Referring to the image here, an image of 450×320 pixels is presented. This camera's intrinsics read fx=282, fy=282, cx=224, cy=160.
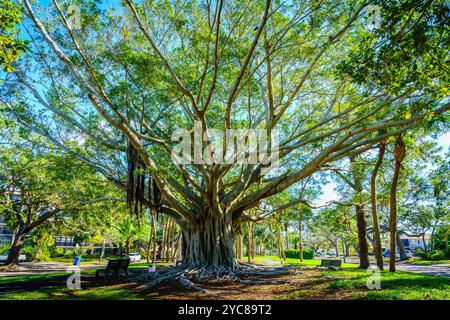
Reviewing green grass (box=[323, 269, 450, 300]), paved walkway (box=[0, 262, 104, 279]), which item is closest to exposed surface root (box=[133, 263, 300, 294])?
green grass (box=[323, 269, 450, 300])

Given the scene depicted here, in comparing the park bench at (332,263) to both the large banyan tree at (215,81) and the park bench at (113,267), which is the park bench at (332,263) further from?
the park bench at (113,267)

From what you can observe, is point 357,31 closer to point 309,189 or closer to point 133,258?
point 309,189

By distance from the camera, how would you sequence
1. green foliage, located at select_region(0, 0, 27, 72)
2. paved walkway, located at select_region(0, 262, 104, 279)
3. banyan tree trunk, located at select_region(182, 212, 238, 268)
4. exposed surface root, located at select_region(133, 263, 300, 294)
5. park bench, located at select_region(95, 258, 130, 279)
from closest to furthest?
green foliage, located at select_region(0, 0, 27, 72) → exposed surface root, located at select_region(133, 263, 300, 294) → banyan tree trunk, located at select_region(182, 212, 238, 268) → park bench, located at select_region(95, 258, 130, 279) → paved walkway, located at select_region(0, 262, 104, 279)

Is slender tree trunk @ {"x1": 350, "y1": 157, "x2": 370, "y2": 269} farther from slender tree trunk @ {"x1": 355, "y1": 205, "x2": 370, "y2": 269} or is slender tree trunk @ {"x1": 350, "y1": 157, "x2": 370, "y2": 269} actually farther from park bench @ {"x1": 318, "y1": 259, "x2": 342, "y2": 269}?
park bench @ {"x1": 318, "y1": 259, "x2": 342, "y2": 269}

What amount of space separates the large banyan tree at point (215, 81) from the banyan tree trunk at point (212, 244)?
36 millimetres

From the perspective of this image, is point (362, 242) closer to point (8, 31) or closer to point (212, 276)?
point (212, 276)

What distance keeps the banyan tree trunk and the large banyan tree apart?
0.04 metres

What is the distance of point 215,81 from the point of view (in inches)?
233

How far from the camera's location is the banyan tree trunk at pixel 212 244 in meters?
9.10

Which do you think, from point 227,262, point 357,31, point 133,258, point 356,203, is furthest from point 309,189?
point 133,258

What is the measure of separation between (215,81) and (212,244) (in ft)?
18.5

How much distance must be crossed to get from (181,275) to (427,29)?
7.78m

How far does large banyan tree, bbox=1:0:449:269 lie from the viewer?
573 centimetres
